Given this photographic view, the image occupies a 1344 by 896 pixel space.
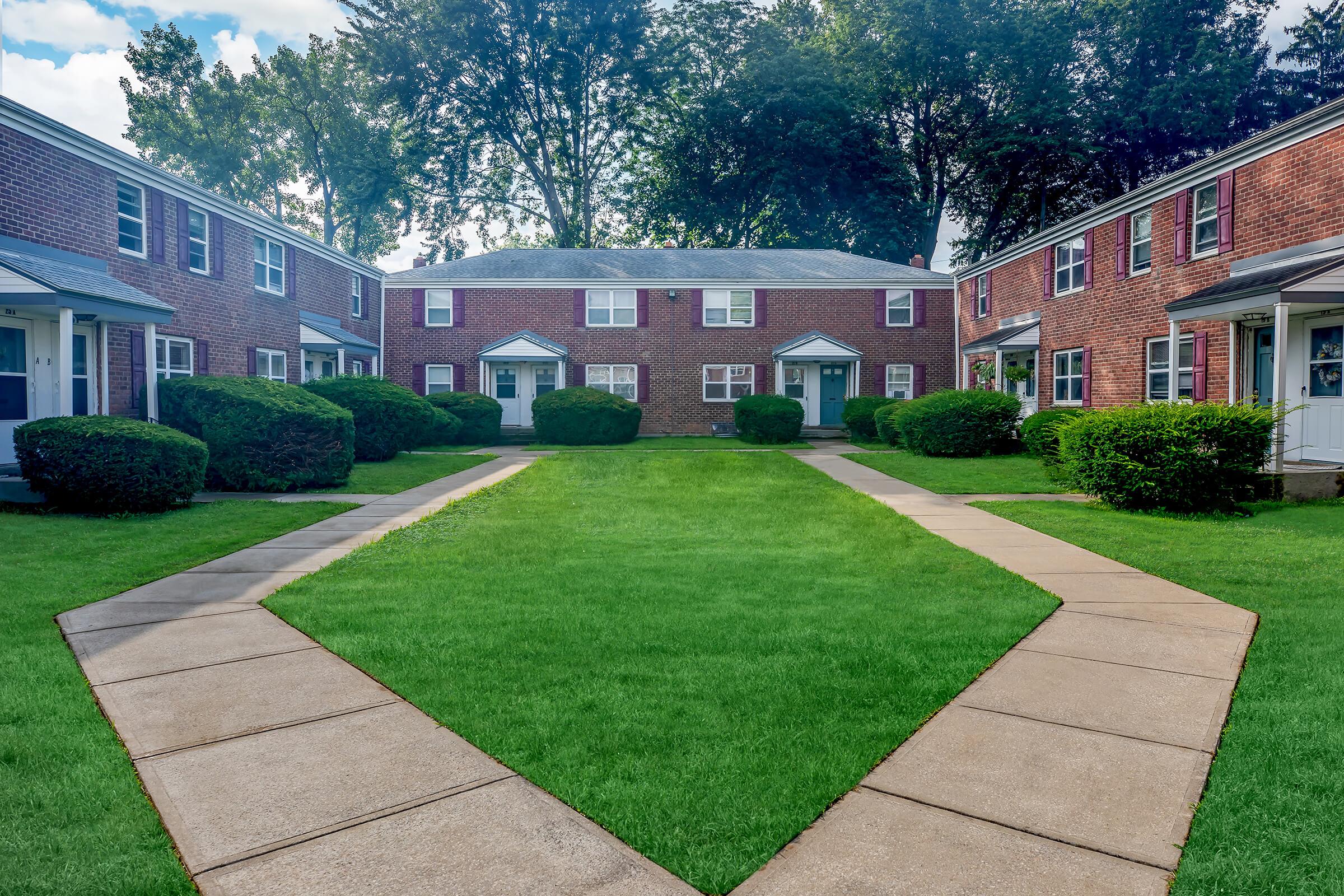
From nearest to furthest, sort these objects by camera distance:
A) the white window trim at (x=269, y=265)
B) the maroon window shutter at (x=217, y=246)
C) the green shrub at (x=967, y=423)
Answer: the maroon window shutter at (x=217, y=246), the green shrub at (x=967, y=423), the white window trim at (x=269, y=265)

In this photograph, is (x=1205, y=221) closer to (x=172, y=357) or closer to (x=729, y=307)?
(x=729, y=307)

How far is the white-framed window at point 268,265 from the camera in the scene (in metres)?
19.7

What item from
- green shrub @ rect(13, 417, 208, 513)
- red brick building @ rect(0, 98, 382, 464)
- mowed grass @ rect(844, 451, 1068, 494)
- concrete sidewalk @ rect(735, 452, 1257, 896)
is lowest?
concrete sidewalk @ rect(735, 452, 1257, 896)

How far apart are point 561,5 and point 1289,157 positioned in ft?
110

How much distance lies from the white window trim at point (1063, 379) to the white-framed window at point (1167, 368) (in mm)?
3007

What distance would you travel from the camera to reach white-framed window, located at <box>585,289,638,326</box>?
2856 centimetres

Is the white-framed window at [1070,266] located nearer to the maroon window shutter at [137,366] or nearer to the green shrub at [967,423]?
the green shrub at [967,423]

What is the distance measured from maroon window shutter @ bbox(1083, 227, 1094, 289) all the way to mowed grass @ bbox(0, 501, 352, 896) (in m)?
19.4

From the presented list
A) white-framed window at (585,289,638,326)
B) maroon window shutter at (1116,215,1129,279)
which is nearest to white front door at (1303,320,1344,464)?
maroon window shutter at (1116,215,1129,279)

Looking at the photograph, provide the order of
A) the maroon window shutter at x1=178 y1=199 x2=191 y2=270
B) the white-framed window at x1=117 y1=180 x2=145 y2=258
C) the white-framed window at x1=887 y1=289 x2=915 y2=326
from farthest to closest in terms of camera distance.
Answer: the white-framed window at x1=887 y1=289 x2=915 y2=326, the maroon window shutter at x1=178 y1=199 x2=191 y2=270, the white-framed window at x1=117 y1=180 x2=145 y2=258

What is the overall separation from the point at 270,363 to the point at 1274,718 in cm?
2100

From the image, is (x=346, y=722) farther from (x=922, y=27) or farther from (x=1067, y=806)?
(x=922, y=27)

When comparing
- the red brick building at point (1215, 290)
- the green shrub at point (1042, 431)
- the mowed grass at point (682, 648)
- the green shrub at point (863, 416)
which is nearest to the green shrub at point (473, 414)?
the green shrub at point (863, 416)

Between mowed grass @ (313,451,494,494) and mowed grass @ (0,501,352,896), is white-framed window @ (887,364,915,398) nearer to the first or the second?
mowed grass @ (313,451,494,494)
